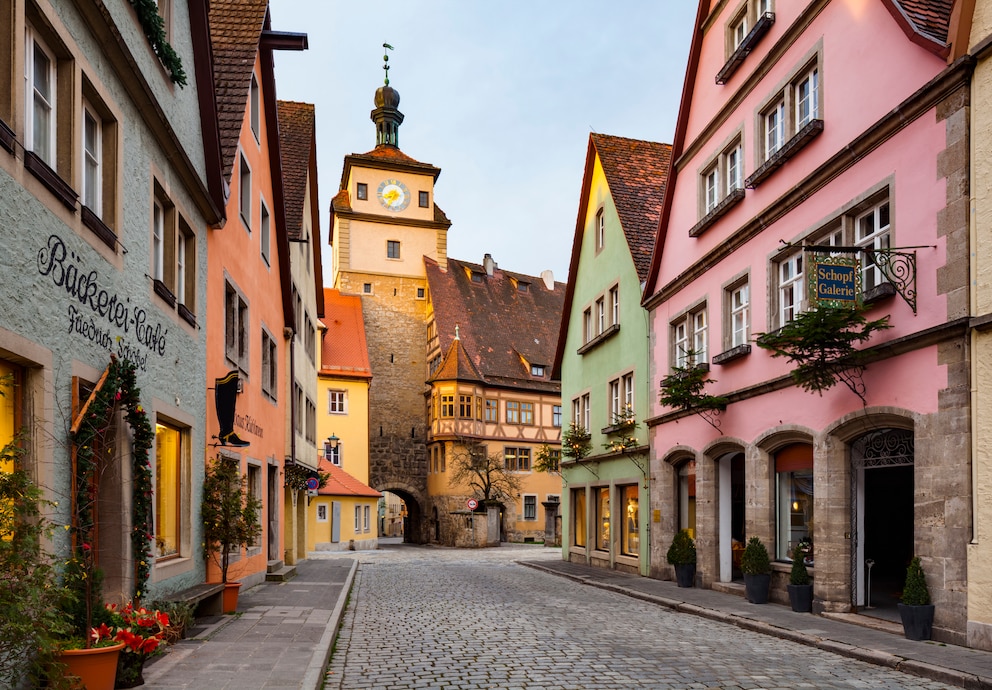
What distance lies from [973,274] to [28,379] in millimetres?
9349

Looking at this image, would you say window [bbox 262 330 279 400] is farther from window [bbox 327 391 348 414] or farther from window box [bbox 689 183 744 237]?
window [bbox 327 391 348 414]

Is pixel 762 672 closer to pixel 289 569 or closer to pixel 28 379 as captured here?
pixel 28 379

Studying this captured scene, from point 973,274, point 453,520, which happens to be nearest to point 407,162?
point 453,520

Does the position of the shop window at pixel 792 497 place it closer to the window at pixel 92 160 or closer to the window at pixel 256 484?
the window at pixel 256 484

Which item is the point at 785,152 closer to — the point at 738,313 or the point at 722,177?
the point at 722,177

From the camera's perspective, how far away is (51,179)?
727 centimetres

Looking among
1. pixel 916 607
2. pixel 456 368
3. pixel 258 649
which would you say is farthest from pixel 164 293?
pixel 456 368

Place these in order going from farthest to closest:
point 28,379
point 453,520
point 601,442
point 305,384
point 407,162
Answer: point 407,162 → point 453,520 → point 305,384 → point 601,442 → point 28,379

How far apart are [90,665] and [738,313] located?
13.3 m

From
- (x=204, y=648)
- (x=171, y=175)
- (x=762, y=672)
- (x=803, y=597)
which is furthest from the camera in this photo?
(x=803, y=597)

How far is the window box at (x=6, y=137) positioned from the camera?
636 cm

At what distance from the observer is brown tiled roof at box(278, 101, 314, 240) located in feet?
78.4

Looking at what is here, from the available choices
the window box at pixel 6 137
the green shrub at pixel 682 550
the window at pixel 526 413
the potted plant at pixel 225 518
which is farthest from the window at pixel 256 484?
the window at pixel 526 413

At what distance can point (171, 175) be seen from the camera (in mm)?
11680
